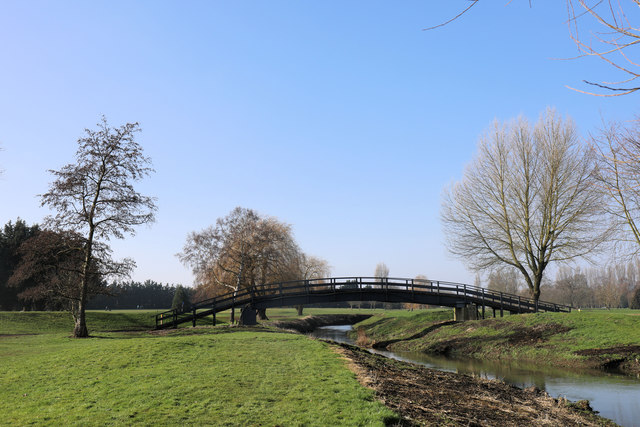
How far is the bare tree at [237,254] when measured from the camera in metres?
41.9

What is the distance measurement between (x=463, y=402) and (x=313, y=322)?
46715mm

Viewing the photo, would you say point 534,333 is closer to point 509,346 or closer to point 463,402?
point 509,346

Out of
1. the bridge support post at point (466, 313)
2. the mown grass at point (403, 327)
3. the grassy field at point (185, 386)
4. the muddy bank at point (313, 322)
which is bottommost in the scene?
the muddy bank at point (313, 322)

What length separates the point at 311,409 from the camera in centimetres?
902

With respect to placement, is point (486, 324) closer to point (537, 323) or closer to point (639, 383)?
point (537, 323)

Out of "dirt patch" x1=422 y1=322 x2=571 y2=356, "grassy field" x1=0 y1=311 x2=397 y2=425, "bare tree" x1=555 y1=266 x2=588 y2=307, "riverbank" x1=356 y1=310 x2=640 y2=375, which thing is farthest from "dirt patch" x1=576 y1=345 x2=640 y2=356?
"bare tree" x1=555 y1=266 x2=588 y2=307

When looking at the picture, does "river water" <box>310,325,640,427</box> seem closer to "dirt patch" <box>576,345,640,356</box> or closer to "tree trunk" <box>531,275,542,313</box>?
"dirt patch" <box>576,345,640,356</box>

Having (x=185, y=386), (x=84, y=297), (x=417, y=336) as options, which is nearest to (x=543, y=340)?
(x=417, y=336)

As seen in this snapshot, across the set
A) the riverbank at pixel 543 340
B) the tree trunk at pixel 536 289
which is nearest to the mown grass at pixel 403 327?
the riverbank at pixel 543 340

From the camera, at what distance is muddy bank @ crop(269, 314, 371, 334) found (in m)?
45.1

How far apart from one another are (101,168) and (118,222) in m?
3.45

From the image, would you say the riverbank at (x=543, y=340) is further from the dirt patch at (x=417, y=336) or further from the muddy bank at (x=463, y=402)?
the muddy bank at (x=463, y=402)

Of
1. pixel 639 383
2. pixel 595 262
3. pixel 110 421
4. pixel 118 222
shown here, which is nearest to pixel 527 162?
pixel 595 262

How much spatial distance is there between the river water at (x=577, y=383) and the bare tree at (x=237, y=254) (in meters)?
22.7
